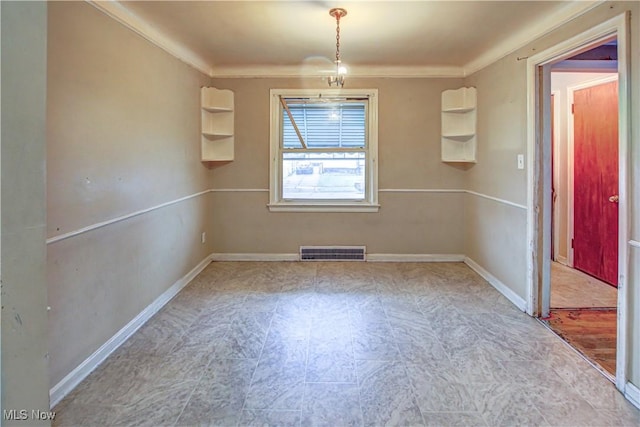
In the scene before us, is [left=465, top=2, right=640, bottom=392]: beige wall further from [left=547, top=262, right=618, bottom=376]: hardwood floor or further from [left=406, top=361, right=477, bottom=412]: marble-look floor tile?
[left=406, top=361, right=477, bottom=412]: marble-look floor tile

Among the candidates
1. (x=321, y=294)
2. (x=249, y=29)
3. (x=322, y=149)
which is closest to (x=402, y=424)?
(x=321, y=294)

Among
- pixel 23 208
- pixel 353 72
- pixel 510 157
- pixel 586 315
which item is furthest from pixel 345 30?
pixel 586 315

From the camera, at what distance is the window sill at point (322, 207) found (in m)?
4.57

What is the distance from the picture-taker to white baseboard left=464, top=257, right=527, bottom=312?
123 inches

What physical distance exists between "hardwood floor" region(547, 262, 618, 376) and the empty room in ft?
0.10

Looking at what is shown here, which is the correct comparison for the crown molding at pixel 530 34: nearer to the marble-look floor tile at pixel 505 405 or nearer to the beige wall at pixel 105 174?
the marble-look floor tile at pixel 505 405

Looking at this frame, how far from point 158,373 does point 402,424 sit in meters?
1.40

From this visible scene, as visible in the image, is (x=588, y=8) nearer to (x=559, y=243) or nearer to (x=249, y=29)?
(x=249, y=29)

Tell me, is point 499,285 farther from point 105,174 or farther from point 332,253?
point 105,174

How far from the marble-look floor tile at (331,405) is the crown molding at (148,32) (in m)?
2.57

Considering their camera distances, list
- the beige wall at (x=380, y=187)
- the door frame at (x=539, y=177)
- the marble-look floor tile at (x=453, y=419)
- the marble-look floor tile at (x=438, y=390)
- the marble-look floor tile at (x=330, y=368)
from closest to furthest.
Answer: the marble-look floor tile at (x=453, y=419) → the marble-look floor tile at (x=438, y=390) → the marble-look floor tile at (x=330, y=368) → the door frame at (x=539, y=177) → the beige wall at (x=380, y=187)

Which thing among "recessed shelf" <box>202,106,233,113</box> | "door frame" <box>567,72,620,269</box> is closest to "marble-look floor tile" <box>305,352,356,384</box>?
"recessed shelf" <box>202,106,233,113</box>

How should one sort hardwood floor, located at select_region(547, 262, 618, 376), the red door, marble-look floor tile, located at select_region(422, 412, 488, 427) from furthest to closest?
the red door → hardwood floor, located at select_region(547, 262, 618, 376) → marble-look floor tile, located at select_region(422, 412, 488, 427)

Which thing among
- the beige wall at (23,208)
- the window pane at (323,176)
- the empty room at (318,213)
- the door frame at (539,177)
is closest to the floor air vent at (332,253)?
the empty room at (318,213)
